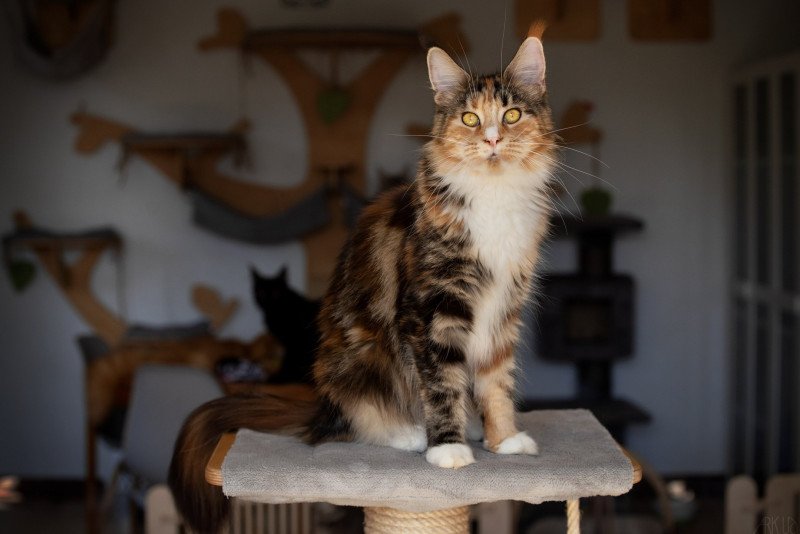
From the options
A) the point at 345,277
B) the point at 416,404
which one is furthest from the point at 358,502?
the point at 345,277

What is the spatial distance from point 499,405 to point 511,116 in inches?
20.4

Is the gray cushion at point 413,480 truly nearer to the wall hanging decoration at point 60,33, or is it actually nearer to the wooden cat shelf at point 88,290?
the wooden cat shelf at point 88,290

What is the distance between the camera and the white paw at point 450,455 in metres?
1.64

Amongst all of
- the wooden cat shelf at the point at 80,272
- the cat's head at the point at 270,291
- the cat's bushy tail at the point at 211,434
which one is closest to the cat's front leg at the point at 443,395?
the cat's bushy tail at the point at 211,434

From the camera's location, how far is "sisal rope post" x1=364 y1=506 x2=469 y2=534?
1.74m

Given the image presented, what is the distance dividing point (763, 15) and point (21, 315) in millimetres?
4143

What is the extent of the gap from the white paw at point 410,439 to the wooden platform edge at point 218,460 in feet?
0.95

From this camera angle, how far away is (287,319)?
3838 mm

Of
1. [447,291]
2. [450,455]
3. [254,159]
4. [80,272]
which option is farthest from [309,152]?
[450,455]

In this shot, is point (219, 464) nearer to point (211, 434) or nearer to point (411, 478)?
point (211, 434)

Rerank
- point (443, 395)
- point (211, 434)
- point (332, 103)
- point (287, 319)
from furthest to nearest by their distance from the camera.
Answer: point (332, 103), point (287, 319), point (211, 434), point (443, 395)

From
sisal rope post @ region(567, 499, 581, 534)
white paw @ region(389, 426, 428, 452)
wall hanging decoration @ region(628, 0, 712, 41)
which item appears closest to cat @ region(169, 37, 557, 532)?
white paw @ region(389, 426, 428, 452)

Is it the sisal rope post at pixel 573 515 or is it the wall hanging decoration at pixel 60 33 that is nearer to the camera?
the sisal rope post at pixel 573 515

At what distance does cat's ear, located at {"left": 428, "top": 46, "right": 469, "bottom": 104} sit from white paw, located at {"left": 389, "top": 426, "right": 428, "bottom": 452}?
1.95 ft
